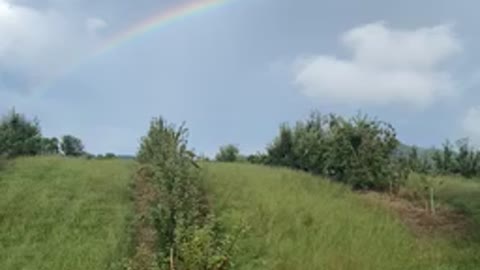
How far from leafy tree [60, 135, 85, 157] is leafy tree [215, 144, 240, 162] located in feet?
28.3

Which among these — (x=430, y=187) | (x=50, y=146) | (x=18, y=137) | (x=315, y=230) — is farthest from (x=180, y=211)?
(x=50, y=146)

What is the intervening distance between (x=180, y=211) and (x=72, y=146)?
26.6 m

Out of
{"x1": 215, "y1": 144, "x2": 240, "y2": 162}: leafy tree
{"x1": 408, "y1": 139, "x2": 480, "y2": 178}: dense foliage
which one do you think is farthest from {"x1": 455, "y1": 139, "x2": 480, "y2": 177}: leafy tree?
{"x1": 215, "y1": 144, "x2": 240, "y2": 162}: leafy tree

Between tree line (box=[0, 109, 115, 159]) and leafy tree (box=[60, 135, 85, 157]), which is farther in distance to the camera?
leafy tree (box=[60, 135, 85, 157])

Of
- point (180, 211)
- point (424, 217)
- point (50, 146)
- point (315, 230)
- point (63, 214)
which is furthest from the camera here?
point (50, 146)

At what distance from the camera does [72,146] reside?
133 feet

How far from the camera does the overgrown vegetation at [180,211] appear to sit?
437 inches

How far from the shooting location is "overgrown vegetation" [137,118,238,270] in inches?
437

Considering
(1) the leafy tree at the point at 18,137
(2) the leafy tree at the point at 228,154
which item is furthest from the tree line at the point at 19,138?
(2) the leafy tree at the point at 228,154

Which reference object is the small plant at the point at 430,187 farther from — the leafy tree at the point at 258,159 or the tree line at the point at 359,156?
the leafy tree at the point at 258,159

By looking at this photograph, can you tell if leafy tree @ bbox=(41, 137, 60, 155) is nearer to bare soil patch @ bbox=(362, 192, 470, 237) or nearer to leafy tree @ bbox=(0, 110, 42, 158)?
leafy tree @ bbox=(0, 110, 42, 158)

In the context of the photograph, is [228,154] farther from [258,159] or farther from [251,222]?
[251,222]

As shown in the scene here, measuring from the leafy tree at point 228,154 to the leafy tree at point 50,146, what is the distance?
9.23 metres

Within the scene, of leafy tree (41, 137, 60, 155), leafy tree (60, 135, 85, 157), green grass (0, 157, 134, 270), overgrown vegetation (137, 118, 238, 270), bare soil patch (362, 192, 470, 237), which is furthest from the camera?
leafy tree (60, 135, 85, 157)
